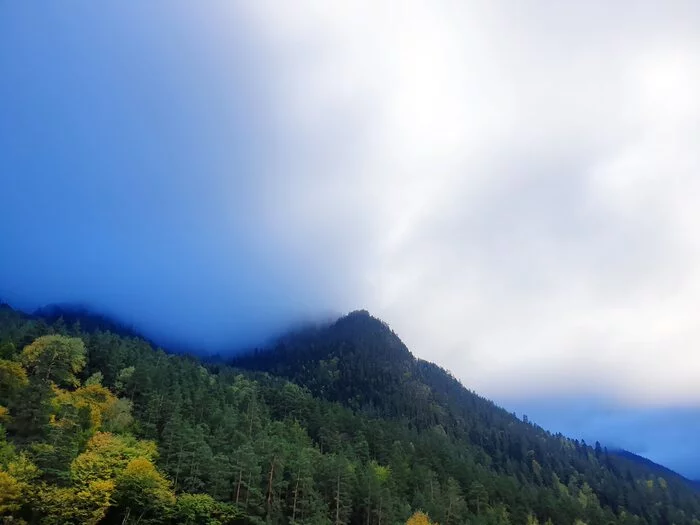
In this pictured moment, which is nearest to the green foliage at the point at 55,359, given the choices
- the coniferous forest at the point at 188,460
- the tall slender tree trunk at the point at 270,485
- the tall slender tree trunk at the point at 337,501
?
the coniferous forest at the point at 188,460

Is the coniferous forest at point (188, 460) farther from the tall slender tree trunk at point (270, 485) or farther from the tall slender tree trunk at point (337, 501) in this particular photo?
the tall slender tree trunk at point (337, 501)

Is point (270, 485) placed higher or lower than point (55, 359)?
lower

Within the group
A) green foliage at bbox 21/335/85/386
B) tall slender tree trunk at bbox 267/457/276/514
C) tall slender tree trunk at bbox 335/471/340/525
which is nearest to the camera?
tall slender tree trunk at bbox 267/457/276/514

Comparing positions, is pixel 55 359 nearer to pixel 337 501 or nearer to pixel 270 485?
pixel 270 485

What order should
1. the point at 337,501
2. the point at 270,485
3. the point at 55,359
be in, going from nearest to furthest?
the point at 270,485, the point at 337,501, the point at 55,359

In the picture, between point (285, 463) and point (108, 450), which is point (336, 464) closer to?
point (285, 463)

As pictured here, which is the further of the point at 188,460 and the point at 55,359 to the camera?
the point at 55,359

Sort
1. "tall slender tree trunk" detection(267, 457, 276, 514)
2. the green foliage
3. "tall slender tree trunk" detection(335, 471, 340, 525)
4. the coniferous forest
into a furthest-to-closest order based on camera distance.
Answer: the green foliage
"tall slender tree trunk" detection(335, 471, 340, 525)
"tall slender tree trunk" detection(267, 457, 276, 514)
the coniferous forest

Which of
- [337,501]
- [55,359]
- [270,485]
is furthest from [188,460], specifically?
[55,359]

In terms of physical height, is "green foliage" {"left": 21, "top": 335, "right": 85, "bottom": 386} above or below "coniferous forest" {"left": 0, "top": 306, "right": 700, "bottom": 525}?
above

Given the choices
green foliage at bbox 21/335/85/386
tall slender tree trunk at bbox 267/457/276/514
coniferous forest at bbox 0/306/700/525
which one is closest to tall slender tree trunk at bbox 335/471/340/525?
coniferous forest at bbox 0/306/700/525

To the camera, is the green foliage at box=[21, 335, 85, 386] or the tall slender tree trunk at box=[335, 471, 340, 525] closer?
the tall slender tree trunk at box=[335, 471, 340, 525]

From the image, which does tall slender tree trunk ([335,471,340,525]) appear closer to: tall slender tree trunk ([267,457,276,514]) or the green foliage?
tall slender tree trunk ([267,457,276,514])

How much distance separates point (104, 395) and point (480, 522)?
79.3 m
